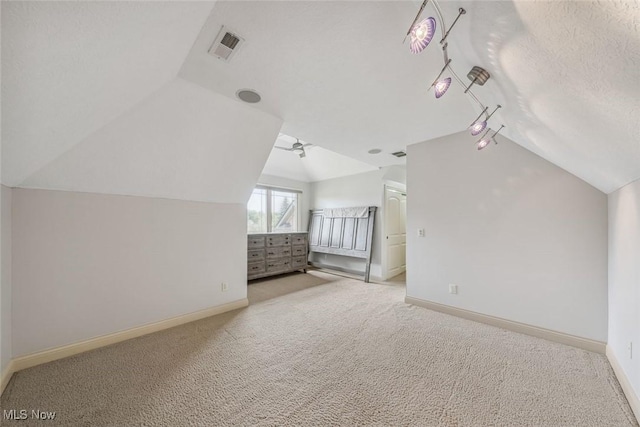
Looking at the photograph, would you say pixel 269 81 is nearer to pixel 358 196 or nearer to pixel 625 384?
pixel 625 384

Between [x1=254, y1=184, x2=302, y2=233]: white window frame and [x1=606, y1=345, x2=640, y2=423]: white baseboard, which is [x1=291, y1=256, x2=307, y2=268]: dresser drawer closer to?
[x1=254, y1=184, x2=302, y2=233]: white window frame

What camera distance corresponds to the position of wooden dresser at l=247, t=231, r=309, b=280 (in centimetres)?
450

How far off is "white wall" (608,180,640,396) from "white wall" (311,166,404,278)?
122 inches

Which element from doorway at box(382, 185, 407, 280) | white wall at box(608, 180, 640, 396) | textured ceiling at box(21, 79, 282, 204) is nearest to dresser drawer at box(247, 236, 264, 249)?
textured ceiling at box(21, 79, 282, 204)

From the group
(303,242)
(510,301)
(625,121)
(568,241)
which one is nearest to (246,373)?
(625,121)

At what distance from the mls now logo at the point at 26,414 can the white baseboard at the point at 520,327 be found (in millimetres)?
3618

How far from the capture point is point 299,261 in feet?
17.4

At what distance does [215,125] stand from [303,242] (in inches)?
139

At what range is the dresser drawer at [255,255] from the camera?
4.43 meters

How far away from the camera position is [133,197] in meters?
2.42

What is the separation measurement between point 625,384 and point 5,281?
4.58 m

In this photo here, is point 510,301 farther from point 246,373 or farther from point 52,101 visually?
point 52,101

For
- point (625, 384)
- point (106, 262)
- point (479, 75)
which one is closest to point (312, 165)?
point (106, 262)

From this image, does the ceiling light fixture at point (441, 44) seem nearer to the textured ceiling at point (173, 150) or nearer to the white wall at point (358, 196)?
the textured ceiling at point (173, 150)
